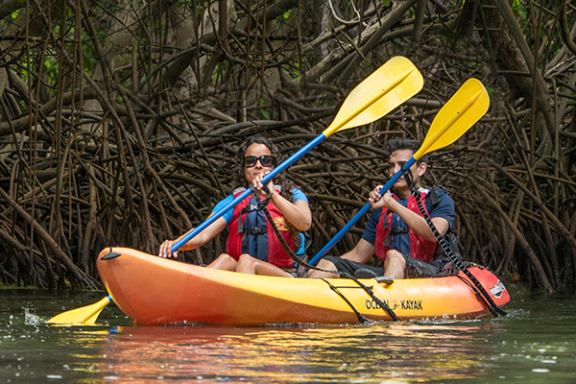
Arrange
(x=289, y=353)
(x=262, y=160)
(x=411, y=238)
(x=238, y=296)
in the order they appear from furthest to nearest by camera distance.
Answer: (x=411, y=238)
(x=262, y=160)
(x=238, y=296)
(x=289, y=353)

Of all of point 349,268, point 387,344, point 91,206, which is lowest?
point 387,344

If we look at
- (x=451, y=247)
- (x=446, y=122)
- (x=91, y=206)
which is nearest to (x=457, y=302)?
(x=451, y=247)

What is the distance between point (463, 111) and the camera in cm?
411

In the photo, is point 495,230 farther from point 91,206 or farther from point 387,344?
point 387,344

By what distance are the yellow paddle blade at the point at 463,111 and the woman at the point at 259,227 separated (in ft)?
3.44

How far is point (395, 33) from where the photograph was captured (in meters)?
5.32

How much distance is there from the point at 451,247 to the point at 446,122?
76 cm

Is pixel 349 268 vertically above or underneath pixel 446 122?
underneath

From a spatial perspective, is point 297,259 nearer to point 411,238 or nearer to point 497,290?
point 411,238

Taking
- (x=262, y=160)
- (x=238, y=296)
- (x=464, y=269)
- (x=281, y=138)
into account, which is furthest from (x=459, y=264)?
(x=281, y=138)

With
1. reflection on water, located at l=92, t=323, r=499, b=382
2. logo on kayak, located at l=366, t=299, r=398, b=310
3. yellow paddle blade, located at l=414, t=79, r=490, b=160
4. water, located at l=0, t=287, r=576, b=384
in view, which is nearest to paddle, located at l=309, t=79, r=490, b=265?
yellow paddle blade, located at l=414, t=79, r=490, b=160

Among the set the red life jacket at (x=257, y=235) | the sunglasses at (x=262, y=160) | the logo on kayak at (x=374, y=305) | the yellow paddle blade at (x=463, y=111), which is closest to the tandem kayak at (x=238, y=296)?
the logo on kayak at (x=374, y=305)

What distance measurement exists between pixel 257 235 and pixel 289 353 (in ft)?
3.70

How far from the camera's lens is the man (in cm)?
353
